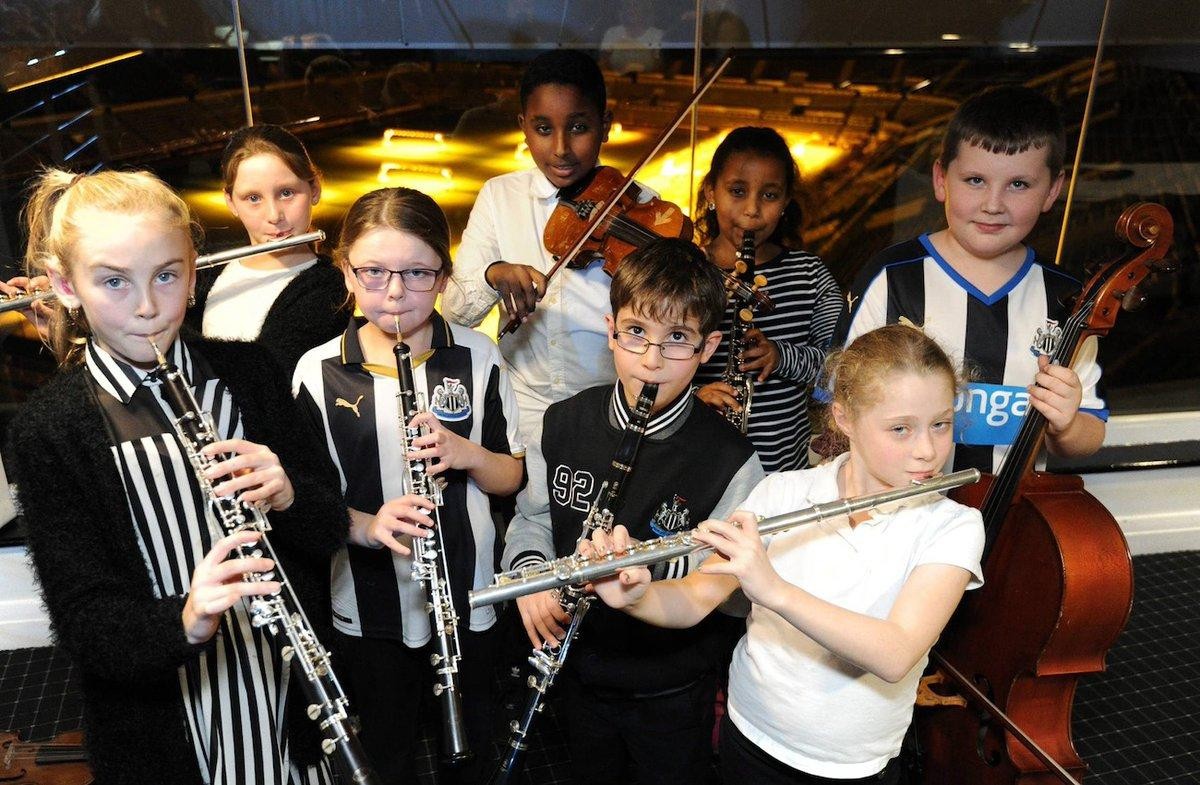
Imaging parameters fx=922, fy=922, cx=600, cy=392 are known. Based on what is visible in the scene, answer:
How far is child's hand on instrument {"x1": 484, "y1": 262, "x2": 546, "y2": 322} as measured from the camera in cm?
215

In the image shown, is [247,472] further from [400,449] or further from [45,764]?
[45,764]

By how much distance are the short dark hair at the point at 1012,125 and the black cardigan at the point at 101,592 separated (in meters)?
1.51

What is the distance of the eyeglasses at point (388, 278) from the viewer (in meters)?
1.78

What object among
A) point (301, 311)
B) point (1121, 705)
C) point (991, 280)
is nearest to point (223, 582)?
point (301, 311)

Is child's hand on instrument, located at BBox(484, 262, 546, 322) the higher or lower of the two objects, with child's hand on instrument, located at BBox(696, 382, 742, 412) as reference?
higher

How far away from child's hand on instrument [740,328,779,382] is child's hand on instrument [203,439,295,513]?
115 centimetres

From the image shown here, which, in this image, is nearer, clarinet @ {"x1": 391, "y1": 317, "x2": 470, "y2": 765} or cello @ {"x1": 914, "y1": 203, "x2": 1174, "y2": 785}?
clarinet @ {"x1": 391, "y1": 317, "x2": 470, "y2": 765}

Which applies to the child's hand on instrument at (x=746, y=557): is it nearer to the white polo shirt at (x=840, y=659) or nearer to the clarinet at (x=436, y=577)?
the white polo shirt at (x=840, y=659)

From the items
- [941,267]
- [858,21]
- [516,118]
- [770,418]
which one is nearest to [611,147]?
[516,118]

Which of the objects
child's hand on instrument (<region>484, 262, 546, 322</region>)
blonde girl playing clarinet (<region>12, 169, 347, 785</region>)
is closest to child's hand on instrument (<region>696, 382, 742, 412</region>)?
child's hand on instrument (<region>484, 262, 546, 322</region>)

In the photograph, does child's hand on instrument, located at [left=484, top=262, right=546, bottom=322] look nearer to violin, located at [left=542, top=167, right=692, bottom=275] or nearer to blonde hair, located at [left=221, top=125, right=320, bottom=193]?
violin, located at [left=542, top=167, right=692, bottom=275]

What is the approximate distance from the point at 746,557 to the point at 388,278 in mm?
886

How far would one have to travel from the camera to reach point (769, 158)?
2.39 meters

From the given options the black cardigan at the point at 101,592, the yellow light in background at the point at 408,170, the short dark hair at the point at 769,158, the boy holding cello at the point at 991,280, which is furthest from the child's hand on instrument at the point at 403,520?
the yellow light in background at the point at 408,170
